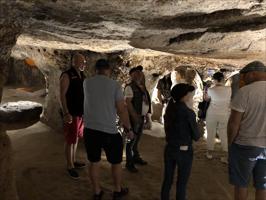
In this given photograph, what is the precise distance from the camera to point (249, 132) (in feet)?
10.9

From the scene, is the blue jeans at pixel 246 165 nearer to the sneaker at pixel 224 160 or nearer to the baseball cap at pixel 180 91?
the baseball cap at pixel 180 91

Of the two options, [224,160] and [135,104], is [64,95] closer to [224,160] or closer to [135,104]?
[135,104]

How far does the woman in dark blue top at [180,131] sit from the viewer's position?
351cm

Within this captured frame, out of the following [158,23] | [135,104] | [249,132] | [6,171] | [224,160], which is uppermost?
[158,23]

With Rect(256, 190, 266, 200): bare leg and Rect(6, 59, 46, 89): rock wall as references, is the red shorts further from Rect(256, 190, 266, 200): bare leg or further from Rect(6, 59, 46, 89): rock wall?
Rect(6, 59, 46, 89): rock wall

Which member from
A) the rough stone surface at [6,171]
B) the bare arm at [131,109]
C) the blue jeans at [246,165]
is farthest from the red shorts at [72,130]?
the blue jeans at [246,165]

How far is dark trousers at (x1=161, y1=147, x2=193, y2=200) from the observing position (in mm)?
3602

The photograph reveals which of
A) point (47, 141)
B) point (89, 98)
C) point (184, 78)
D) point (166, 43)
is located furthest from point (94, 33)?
point (184, 78)

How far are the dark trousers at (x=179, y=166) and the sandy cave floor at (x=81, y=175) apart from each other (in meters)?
0.83

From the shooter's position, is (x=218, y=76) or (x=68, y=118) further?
(x=218, y=76)

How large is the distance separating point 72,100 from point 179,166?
1.85 m

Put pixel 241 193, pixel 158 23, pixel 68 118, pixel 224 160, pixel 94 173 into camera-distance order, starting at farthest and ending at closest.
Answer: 1. pixel 224 160
2. pixel 68 118
3. pixel 94 173
4. pixel 158 23
5. pixel 241 193

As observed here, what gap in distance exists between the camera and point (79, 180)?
486 centimetres

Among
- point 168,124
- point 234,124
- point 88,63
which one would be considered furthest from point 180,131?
point 88,63
